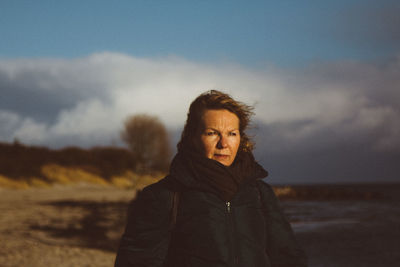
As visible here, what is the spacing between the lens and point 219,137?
104 inches

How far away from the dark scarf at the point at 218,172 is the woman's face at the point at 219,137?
0.10m

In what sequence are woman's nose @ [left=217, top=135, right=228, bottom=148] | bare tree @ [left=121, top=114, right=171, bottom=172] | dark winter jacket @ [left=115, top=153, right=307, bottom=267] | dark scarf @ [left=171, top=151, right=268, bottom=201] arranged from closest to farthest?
1. dark winter jacket @ [left=115, top=153, right=307, bottom=267]
2. dark scarf @ [left=171, top=151, right=268, bottom=201]
3. woman's nose @ [left=217, top=135, right=228, bottom=148]
4. bare tree @ [left=121, top=114, right=171, bottom=172]

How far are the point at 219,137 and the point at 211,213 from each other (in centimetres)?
54

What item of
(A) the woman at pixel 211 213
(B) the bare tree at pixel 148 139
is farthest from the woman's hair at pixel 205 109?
(B) the bare tree at pixel 148 139

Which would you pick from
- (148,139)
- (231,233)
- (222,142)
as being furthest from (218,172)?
(148,139)

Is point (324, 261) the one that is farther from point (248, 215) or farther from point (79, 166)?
point (79, 166)

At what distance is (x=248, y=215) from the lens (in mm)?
2506

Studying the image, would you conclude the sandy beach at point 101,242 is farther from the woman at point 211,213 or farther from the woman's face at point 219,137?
the woman's face at point 219,137

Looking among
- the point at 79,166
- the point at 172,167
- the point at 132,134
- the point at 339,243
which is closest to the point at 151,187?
the point at 172,167

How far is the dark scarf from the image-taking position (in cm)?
246

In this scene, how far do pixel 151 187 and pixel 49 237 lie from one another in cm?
1014

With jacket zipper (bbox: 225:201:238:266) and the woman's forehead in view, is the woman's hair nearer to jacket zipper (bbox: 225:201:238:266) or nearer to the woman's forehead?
the woman's forehead

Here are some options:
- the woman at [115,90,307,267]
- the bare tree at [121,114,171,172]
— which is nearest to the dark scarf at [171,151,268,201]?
the woman at [115,90,307,267]

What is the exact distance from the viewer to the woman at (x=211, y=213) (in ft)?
7.75
